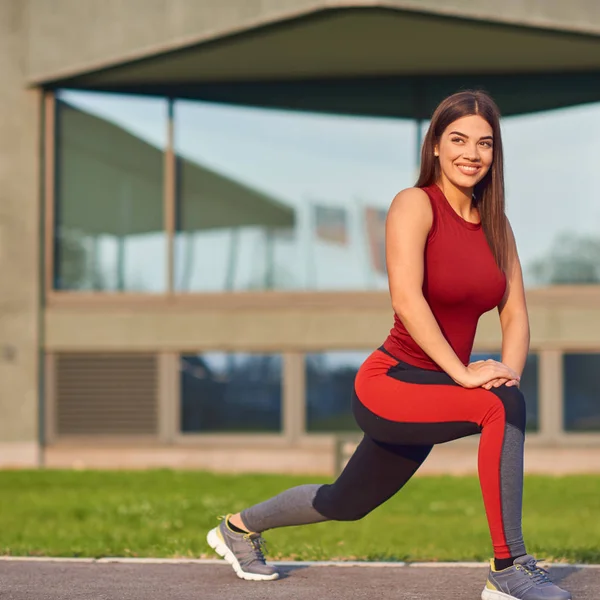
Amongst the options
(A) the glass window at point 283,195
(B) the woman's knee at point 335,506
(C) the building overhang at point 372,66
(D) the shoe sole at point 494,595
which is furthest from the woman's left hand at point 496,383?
(A) the glass window at point 283,195

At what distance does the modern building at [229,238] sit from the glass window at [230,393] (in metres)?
0.03

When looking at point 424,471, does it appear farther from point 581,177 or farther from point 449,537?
point 449,537

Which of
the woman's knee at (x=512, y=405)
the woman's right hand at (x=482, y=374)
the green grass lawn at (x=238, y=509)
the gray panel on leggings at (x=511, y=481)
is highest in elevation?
the woman's right hand at (x=482, y=374)

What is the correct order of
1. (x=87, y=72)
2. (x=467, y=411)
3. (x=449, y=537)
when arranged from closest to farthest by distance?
(x=467, y=411) < (x=449, y=537) < (x=87, y=72)

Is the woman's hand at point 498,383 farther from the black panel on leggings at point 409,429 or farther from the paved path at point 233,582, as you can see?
the paved path at point 233,582

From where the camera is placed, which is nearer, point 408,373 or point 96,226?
point 408,373

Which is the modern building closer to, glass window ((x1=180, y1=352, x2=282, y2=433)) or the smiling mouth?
glass window ((x1=180, y1=352, x2=282, y2=433))

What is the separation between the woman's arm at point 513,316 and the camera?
435 cm

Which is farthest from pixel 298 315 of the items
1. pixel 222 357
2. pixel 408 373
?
pixel 408 373

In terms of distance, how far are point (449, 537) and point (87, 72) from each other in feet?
28.9

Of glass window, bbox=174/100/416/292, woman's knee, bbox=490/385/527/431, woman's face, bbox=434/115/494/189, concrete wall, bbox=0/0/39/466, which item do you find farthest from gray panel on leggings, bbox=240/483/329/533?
concrete wall, bbox=0/0/39/466

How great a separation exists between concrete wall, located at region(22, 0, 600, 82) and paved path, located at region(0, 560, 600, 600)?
29.4 feet

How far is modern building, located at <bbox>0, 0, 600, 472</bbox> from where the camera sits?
15.0m

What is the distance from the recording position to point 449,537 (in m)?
8.55
